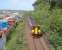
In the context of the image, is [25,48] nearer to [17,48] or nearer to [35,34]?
[17,48]

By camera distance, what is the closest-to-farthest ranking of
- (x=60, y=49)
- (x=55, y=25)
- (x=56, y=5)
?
(x=60, y=49), (x=55, y=25), (x=56, y=5)

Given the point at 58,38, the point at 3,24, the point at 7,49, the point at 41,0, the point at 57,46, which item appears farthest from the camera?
the point at 41,0

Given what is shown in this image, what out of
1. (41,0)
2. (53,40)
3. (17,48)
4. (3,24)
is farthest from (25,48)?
(41,0)

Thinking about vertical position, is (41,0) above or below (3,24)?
above

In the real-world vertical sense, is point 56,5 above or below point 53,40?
above

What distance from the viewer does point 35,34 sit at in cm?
1571

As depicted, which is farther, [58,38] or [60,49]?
[58,38]

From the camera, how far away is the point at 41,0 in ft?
103

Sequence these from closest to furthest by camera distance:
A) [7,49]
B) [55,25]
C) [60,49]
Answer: [60,49] → [7,49] → [55,25]

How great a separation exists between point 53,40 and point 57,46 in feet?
3.51

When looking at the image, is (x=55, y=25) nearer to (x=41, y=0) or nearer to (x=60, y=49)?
(x=60, y=49)

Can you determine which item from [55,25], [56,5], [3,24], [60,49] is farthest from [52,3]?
[60,49]

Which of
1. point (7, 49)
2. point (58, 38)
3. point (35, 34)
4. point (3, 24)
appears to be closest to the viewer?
point (58, 38)

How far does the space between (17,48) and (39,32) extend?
15.2ft
